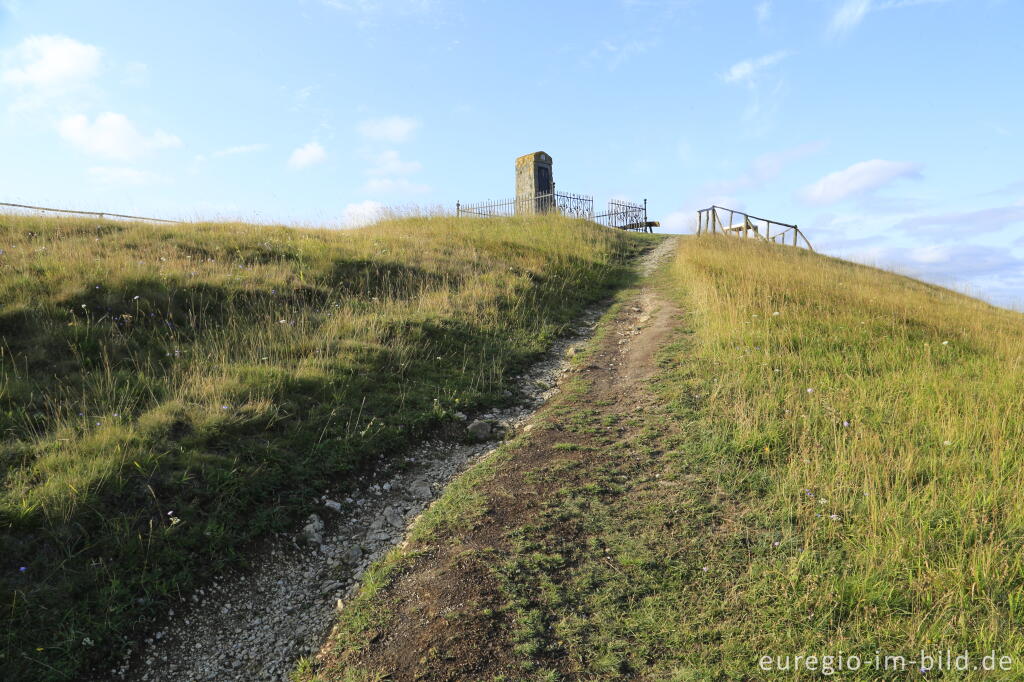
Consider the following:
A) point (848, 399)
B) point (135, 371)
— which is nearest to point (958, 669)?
point (848, 399)

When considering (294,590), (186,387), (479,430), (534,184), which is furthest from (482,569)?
(534,184)

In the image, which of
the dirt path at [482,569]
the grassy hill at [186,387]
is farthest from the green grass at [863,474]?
the grassy hill at [186,387]

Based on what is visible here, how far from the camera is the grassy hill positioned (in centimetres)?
390

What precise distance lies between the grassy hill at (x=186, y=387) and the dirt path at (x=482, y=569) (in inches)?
51.7

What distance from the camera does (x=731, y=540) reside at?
4113mm

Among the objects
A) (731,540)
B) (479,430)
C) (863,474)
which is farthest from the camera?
(479,430)

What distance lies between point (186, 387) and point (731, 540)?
5471 millimetres

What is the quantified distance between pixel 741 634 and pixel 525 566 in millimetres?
1444

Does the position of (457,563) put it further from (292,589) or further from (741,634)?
(741,634)

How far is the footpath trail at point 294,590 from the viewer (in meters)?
3.61

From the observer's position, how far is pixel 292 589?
423 cm

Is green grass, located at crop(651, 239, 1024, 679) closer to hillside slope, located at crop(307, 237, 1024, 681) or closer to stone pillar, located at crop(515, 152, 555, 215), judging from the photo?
hillside slope, located at crop(307, 237, 1024, 681)

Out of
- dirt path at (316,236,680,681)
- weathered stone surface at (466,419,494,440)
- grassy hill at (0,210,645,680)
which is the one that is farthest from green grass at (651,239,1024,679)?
grassy hill at (0,210,645,680)

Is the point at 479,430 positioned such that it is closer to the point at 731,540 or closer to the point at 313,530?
the point at 313,530
